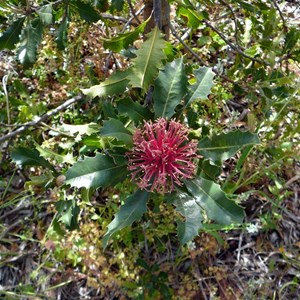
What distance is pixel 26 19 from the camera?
1.35 meters

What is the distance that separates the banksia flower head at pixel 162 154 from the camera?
1.13 metres

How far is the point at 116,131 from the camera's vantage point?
3.63ft

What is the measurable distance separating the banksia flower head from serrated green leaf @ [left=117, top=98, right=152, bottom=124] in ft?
0.12

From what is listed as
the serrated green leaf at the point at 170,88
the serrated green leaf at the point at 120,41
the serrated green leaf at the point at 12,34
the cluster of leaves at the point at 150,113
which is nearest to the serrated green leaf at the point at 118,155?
the cluster of leaves at the point at 150,113

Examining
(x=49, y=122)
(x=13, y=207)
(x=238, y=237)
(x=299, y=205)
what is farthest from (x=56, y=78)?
(x=299, y=205)

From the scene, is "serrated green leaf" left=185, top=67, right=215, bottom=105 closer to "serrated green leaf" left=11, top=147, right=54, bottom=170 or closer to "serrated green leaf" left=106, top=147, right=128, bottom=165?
"serrated green leaf" left=106, top=147, right=128, bottom=165

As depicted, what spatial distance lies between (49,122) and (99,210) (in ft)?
1.74

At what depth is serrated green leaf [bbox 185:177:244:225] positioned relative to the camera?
1.06 metres

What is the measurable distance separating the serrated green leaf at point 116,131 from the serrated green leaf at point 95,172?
0.27 feet

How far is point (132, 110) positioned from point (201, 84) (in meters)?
0.21

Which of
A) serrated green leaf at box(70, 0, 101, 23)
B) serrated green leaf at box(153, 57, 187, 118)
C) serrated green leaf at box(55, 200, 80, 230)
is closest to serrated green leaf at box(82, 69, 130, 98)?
serrated green leaf at box(153, 57, 187, 118)

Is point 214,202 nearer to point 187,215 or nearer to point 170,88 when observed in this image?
point 187,215

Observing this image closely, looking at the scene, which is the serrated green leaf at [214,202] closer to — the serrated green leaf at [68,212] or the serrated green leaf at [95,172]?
the serrated green leaf at [95,172]

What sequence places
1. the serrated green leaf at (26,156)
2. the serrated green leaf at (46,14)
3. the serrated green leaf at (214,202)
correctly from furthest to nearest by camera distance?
the serrated green leaf at (26,156) < the serrated green leaf at (46,14) < the serrated green leaf at (214,202)
